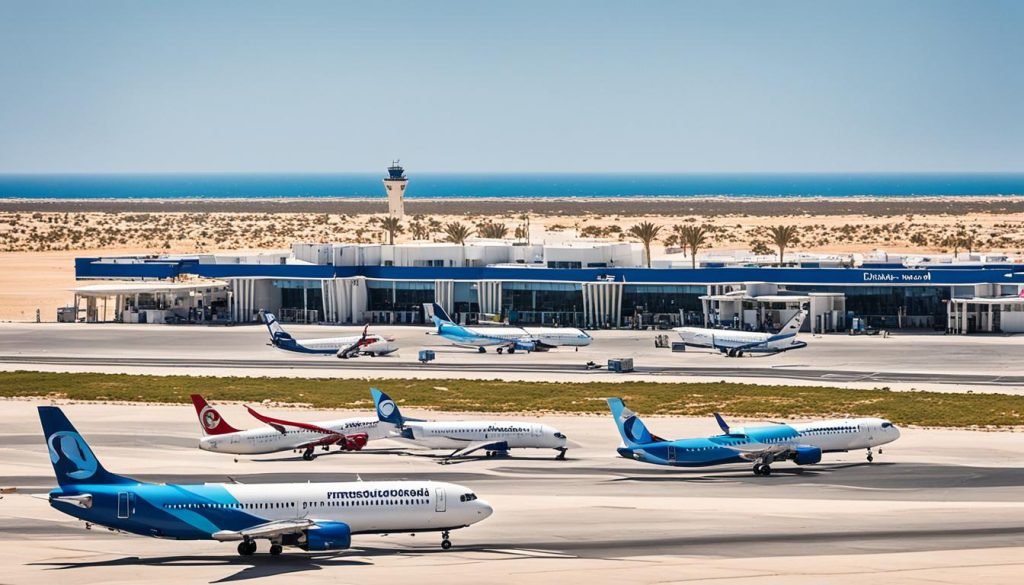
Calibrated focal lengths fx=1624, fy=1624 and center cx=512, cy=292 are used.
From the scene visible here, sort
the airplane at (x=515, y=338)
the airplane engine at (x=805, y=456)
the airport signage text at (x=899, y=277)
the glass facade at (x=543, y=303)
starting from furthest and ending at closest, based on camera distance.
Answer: the glass facade at (x=543, y=303) < the airport signage text at (x=899, y=277) < the airplane at (x=515, y=338) < the airplane engine at (x=805, y=456)

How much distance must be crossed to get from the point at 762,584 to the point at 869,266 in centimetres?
11249

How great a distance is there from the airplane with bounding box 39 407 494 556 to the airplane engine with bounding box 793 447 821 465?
27.2 meters

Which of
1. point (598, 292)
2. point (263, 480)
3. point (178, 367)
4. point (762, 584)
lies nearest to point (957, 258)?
point (598, 292)

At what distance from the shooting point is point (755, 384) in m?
120

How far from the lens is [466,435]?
91.7m

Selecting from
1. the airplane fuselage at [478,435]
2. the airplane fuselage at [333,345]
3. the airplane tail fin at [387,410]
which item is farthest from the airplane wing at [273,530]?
the airplane fuselage at [333,345]

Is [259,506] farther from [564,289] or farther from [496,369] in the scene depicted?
[564,289]

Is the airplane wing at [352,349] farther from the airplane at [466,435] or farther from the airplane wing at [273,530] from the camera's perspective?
the airplane wing at [273,530]

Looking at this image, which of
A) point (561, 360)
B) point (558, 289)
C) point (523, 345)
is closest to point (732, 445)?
point (561, 360)

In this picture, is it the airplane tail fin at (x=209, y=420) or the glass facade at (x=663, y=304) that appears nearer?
the airplane tail fin at (x=209, y=420)

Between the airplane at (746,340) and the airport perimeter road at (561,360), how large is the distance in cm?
91

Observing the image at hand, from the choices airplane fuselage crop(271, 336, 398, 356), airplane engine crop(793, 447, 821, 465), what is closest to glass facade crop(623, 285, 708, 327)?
airplane fuselage crop(271, 336, 398, 356)

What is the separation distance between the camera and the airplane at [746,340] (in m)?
141

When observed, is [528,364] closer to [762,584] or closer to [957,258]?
[957,258]
